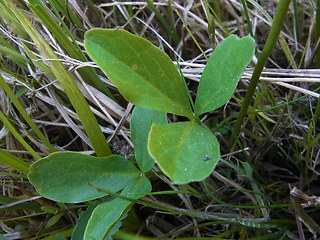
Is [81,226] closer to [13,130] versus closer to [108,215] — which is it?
[108,215]

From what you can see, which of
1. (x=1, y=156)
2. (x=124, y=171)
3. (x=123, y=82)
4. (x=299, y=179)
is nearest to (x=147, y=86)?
(x=123, y=82)

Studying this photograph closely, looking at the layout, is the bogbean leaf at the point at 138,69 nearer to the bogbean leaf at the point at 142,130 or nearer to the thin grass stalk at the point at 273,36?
the bogbean leaf at the point at 142,130

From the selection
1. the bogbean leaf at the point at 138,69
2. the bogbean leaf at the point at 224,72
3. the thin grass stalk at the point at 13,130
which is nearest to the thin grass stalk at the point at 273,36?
the bogbean leaf at the point at 224,72

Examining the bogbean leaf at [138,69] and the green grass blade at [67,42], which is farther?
the green grass blade at [67,42]

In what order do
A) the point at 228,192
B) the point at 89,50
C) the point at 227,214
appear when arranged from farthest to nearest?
the point at 228,192
the point at 227,214
the point at 89,50

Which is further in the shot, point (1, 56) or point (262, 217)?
point (1, 56)

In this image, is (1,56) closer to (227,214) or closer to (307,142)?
(227,214)

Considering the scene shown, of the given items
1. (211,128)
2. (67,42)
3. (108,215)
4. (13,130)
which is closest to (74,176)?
(108,215)
